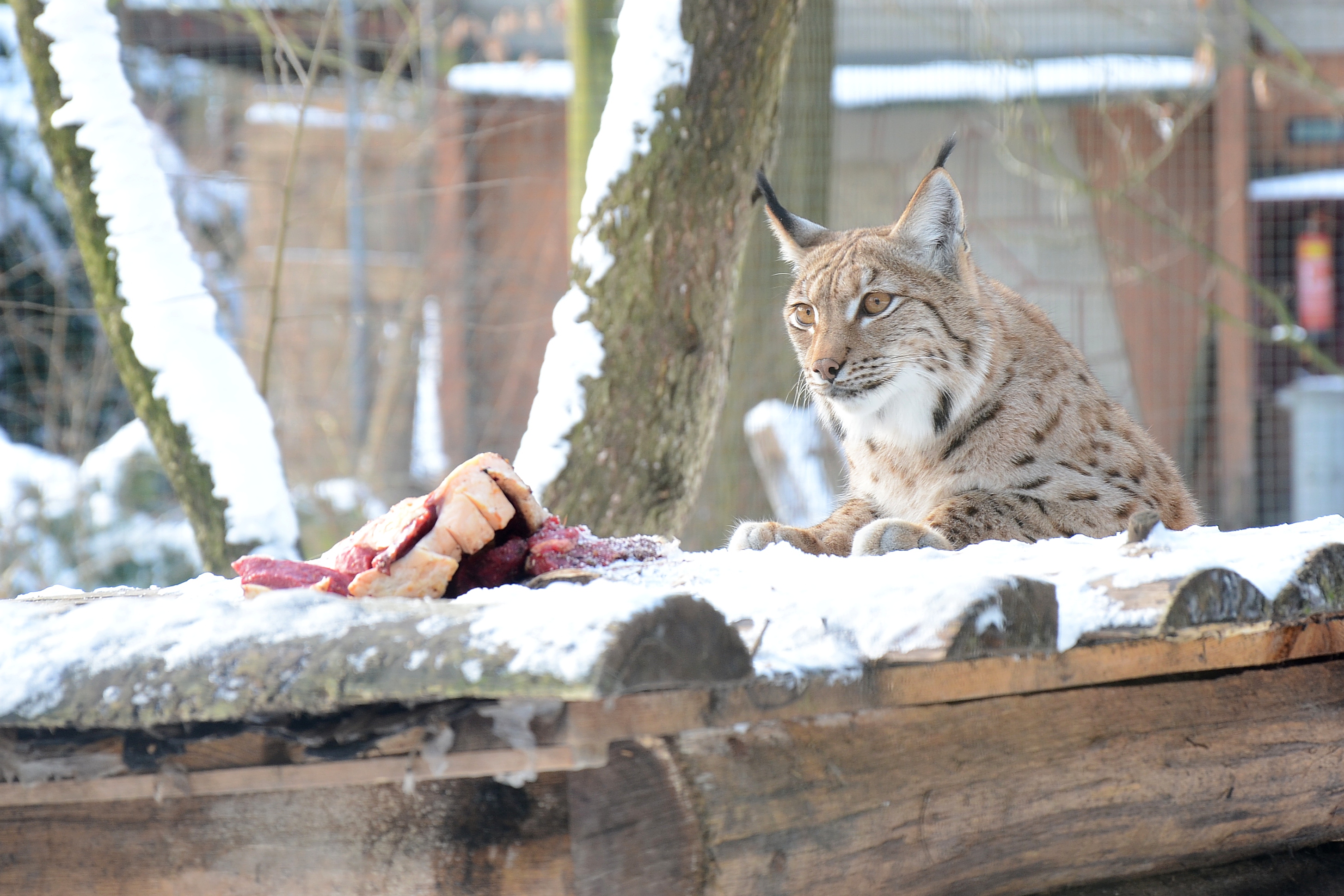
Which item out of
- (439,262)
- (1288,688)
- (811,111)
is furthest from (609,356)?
(439,262)

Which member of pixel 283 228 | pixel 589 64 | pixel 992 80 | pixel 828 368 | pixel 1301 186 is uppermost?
pixel 992 80

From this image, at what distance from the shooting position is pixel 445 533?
1971mm

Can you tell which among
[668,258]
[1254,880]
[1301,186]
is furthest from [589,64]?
[1301,186]

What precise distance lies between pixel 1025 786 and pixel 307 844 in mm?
948

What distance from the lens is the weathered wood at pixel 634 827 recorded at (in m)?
1.38

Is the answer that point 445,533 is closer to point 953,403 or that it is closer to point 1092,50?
point 953,403

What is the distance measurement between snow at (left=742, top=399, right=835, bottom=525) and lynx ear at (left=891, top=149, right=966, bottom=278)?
2.79 metres

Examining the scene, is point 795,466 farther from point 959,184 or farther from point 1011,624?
point 1011,624

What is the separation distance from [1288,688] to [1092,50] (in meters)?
8.32

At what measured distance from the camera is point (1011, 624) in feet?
4.79

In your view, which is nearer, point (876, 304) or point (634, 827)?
point (634, 827)

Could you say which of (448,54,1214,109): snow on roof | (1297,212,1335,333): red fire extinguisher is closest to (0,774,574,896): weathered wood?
(448,54,1214,109): snow on roof

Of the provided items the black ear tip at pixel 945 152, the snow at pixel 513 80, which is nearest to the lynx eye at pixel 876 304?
the black ear tip at pixel 945 152

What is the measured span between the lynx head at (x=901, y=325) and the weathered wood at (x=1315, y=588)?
44.8 inches
